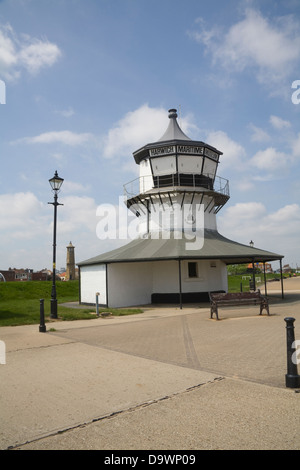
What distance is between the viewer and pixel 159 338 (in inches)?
377

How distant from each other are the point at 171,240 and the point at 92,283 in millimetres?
5584

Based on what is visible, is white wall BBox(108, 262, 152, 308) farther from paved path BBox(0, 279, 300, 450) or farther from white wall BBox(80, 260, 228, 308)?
paved path BBox(0, 279, 300, 450)

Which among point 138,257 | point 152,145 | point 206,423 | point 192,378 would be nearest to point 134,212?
point 152,145

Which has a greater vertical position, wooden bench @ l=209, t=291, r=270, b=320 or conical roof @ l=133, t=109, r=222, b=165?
conical roof @ l=133, t=109, r=222, b=165

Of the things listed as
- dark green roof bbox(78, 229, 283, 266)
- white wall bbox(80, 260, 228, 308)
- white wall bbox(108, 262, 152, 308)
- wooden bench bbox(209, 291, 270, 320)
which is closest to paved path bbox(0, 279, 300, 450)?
wooden bench bbox(209, 291, 270, 320)

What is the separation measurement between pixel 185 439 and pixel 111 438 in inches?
29.1

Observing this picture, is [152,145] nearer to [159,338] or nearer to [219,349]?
[159,338]

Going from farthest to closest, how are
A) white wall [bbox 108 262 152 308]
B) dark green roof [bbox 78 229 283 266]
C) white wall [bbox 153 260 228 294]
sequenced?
white wall [bbox 153 260 228 294] → white wall [bbox 108 262 152 308] → dark green roof [bbox 78 229 283 266]

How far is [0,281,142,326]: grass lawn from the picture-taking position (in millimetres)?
14284

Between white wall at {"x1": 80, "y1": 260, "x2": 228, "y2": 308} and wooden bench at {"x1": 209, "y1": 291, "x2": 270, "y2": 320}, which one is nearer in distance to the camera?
wooden bench at {"x1": 209, "y1": 291, "x2": 270, "y2": 320}

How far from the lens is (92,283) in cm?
2194

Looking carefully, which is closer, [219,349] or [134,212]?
[219,349]

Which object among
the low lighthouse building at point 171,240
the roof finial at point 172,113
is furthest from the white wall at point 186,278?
the roof finial at point 172,113

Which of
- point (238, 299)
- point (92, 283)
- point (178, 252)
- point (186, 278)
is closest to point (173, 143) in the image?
point (178, 252)
